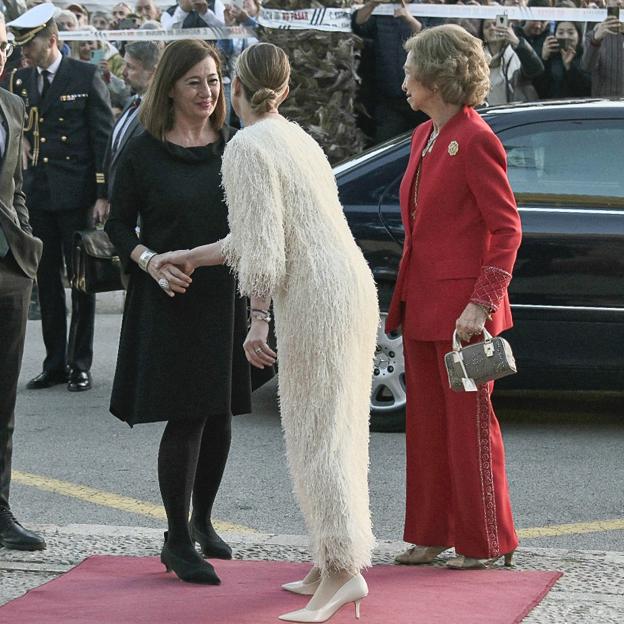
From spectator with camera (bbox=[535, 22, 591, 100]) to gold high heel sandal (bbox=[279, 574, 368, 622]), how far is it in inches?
308

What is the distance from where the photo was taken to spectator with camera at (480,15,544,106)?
11.4 metres

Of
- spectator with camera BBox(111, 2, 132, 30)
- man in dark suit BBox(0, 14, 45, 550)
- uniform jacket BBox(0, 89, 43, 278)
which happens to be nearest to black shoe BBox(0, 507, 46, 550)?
man in dark suit BBox(0, 14, 45, 550)

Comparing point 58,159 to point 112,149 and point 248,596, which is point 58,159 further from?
point 248,596

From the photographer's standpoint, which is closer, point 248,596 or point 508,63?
point 248,596

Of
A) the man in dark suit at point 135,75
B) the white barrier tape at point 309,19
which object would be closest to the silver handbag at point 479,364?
the man in dark suit at point 135,75

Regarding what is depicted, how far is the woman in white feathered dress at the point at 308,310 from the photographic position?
429cm

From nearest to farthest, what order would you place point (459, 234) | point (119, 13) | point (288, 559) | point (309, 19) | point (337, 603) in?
point (337, 603)
point (459, 234)
point (288, 559)
point (309, 19)
point (119, 13)

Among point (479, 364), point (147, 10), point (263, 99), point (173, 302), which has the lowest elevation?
point (479, 364)

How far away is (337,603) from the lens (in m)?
4.32

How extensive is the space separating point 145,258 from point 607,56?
7536mm

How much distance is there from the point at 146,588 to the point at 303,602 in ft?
1.76

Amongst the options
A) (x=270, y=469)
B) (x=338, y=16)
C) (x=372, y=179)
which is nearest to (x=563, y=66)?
(x=338, y=16)

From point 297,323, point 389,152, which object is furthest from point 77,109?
point 297,323

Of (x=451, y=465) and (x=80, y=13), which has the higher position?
(x=80, y=13)
